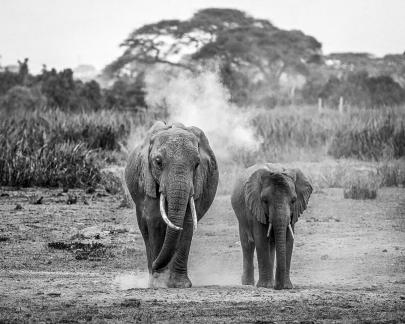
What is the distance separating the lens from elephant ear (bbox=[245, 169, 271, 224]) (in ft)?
34.1

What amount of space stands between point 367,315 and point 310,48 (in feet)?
154

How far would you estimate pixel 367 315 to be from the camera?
812cm

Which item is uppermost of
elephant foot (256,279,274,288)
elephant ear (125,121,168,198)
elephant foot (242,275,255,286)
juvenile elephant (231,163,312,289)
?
elephant ear (125,121,168,198)

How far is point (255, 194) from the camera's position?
34.6 ft

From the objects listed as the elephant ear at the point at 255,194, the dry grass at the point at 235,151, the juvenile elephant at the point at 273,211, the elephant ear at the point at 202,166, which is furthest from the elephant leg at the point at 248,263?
the dry grass at the point at 235,151

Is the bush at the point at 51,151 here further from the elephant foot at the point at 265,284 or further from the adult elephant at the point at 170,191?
the elephant foot at the point at 265,284

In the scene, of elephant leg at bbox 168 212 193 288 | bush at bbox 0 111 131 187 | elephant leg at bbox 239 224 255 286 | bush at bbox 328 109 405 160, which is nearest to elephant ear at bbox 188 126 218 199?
elephant leg at bbox 168 212 193 288

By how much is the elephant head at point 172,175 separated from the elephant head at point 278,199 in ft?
2.09

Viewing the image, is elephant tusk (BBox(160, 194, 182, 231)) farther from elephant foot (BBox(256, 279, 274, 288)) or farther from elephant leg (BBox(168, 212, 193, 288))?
elephant foot (BBox(256, 279, 274, 288))

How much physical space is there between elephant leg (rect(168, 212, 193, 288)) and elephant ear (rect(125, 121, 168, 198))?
54 centimetres

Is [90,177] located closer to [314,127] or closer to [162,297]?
[314,127]

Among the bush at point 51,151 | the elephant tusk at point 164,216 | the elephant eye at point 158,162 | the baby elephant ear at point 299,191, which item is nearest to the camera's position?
the elephant tusk at point 164,216

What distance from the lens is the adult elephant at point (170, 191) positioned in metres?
9.45

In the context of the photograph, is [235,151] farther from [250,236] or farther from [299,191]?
[299,191]
